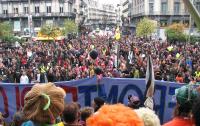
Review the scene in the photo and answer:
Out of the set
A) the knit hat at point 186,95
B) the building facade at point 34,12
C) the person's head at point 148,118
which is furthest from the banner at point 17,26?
the person's head at point 148,118

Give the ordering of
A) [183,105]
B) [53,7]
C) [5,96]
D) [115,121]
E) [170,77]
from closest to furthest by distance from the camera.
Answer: [115,121] < [183,105] < [5,96] < [170,77] < [53,7]

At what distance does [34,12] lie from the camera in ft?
295

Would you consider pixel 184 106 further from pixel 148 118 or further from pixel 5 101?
pixel 5 101

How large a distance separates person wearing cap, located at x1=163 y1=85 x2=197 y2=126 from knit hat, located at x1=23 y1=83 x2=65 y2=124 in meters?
1.02

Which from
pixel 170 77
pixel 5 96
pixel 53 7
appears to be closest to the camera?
pixel 5 96

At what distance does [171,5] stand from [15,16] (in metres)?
32.9

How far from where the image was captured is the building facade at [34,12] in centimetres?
8938

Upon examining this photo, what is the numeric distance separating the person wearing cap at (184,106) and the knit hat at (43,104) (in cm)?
102

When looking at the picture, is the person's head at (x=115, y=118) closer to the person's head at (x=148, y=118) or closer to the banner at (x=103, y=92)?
the person's head at (x=148, y=118)

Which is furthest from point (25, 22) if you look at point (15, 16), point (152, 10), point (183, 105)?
point (183, 105)

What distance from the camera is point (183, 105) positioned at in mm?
3703

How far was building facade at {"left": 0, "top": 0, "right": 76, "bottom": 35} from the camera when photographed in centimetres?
8938

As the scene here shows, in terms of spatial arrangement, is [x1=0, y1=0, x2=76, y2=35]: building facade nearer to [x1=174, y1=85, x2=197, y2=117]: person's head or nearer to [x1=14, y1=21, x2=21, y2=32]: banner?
[x1=14, y1=21, x2=21, y2=32]: banner

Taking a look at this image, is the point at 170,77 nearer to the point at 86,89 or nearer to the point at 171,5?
the point at 86,89
